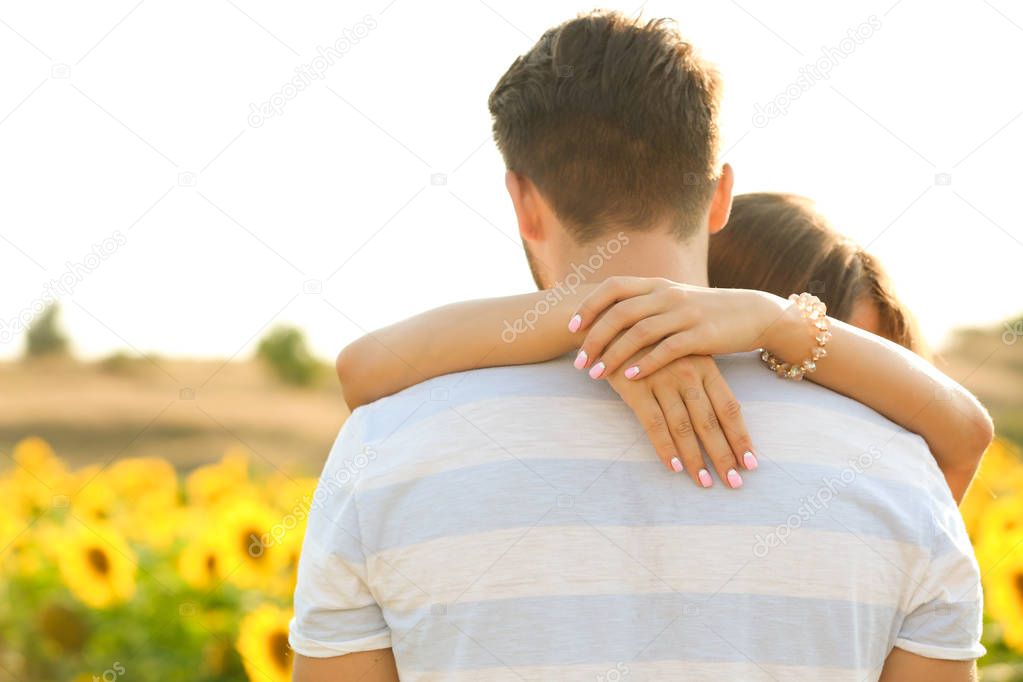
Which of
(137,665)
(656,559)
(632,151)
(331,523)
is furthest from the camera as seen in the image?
(137,665)

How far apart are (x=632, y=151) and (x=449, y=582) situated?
66 centimetres

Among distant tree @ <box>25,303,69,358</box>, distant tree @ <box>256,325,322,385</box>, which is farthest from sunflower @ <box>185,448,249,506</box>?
distant tree @ <box>25,303,69,358</box>

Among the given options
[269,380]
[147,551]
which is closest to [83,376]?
[269,380]

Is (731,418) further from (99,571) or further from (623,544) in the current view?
(99,571)

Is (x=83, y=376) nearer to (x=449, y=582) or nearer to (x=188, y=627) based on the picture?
(x=188, y=627)

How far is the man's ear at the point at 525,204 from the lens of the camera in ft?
5.27

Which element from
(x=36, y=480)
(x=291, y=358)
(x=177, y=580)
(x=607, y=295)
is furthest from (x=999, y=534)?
(x=291, y=358)

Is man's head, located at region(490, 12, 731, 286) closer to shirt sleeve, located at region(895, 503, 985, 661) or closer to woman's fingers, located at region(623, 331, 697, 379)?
woman's fingers, located at region(623, 331, 697, 379)

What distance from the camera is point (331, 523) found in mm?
1416

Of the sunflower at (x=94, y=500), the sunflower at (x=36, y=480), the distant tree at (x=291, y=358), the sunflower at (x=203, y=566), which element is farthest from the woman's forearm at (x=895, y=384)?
the distant tree at (x=291, y=358)

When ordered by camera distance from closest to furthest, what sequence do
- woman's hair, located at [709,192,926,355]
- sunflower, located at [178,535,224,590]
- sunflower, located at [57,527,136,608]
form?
woman's hair, located at [709,192,926,355] < sunflower, located at [178,535,224,590] < sunflower, located at [57,527,136,608]

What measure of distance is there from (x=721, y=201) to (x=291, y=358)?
12.1 metres

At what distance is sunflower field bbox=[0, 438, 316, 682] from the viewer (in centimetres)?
328
